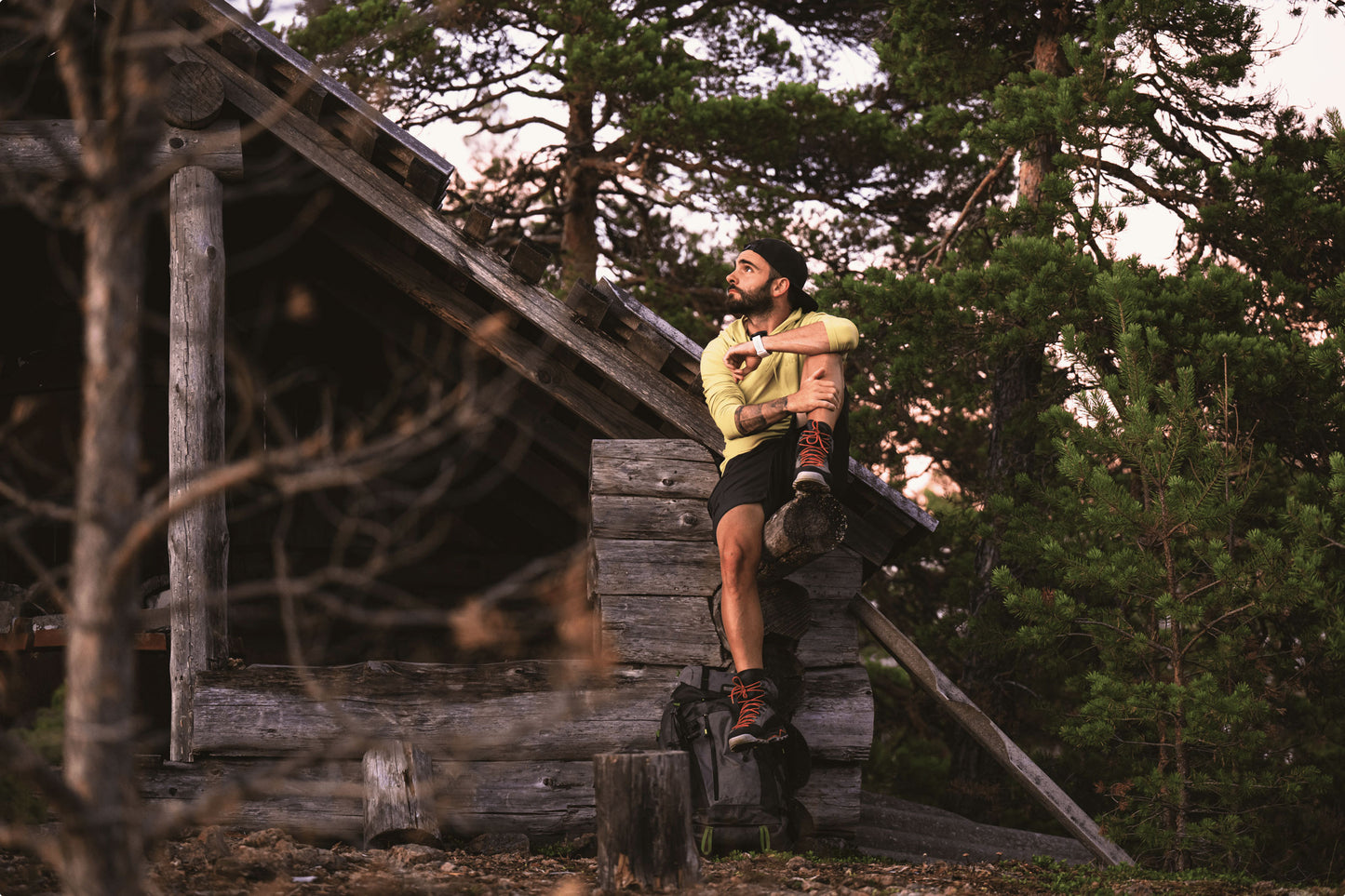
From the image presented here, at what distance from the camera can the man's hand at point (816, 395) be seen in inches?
195

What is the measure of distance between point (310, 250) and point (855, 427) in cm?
534

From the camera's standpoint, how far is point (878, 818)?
7.68 metres

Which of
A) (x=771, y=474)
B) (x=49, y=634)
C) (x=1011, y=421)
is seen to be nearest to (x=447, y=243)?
(x=771, y=474)

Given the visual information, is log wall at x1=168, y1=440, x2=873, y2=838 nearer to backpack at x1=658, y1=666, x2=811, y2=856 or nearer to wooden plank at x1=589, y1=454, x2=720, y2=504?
wooden plank at x1=589, y1=454, x2=720, y2=504

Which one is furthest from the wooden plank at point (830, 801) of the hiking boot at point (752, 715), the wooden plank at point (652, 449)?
the wooden plank at point (652, 449)

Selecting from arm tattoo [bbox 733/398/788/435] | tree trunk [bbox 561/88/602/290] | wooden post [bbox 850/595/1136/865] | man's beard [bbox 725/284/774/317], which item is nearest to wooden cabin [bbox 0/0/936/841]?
wooden post [bbox 850/595/1136/865]

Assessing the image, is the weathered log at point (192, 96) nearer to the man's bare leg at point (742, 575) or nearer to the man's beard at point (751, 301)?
the man's beard at point (751, 301)

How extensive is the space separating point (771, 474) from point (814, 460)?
506 millimetres

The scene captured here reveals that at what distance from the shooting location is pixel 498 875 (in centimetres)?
469

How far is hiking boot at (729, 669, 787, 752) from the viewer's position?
16.4 feet

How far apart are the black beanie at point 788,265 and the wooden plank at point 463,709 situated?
6.77ft

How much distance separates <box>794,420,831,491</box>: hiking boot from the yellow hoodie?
0.42 m

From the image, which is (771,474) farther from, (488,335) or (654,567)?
(488,335)

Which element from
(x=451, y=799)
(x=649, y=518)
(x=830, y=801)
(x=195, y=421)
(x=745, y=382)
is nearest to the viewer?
(x=745, y=382)
